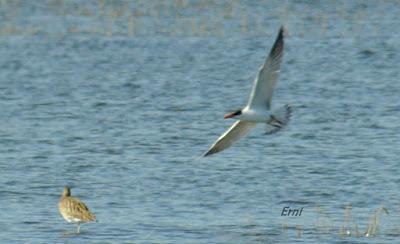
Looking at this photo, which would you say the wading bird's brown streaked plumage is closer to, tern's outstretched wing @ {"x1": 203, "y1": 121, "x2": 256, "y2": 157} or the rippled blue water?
the rippled blue water

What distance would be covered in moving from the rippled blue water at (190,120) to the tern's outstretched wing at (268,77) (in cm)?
119

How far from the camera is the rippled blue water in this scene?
40.2 ft

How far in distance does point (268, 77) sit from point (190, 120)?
7.87m

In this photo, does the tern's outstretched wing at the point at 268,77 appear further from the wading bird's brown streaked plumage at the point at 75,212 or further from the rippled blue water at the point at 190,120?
the wading bird's brown streaked plumage at the point at 75,212

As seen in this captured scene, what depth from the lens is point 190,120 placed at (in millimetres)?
18719

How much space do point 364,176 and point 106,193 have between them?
2888 mm

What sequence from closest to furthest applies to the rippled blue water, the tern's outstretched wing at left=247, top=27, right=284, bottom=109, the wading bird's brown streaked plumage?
1. the tern's outstretched wing at left=247, top=27, right=284, bottom=109
2. the wading bird's brown streaked plumage
3. the rippled blue water

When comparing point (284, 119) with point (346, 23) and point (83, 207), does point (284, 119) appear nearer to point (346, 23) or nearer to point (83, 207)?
point (83, 207)

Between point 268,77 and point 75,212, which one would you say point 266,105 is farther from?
point 75,212

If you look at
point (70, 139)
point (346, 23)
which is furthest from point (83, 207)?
point (346, 23)

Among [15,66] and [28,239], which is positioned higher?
[15,66]

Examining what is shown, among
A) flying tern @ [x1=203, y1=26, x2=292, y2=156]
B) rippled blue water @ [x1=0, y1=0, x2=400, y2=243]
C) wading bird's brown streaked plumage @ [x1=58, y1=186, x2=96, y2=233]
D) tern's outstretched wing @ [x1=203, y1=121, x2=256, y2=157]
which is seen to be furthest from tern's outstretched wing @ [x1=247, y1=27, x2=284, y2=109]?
wading bird's brown streaked plumage @ [x1=58, y1=186, x2=96, y2=233]

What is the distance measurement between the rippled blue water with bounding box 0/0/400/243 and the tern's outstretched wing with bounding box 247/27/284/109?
1191 millimetres

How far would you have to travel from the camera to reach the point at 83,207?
11531mm
